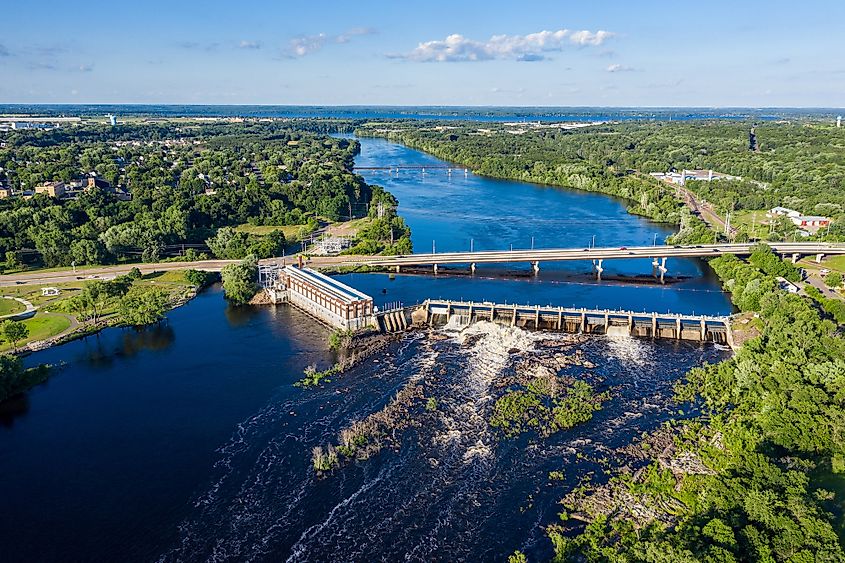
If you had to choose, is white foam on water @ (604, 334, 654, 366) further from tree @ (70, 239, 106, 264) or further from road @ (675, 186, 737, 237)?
tree @ (70, 239, 106, 264)

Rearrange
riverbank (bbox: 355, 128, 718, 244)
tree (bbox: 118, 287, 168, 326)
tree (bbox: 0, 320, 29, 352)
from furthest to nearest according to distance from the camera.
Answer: riverbank (bbox: 355, 128, 718, 244), tree (bbox: 118, 287, 168, 326), tree (bbox: 0, 320, 29, 352)

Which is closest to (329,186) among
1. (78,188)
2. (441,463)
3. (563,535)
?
(78,188)

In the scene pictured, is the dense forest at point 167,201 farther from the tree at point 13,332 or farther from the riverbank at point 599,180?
the riverbank at point 599,180

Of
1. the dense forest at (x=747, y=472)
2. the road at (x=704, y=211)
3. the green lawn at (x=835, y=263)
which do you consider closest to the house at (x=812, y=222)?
the road at (x=704, y=211)

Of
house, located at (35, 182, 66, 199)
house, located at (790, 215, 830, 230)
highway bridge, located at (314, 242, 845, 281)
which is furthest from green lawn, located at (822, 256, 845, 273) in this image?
house, located at (35, 182, 66, 199)

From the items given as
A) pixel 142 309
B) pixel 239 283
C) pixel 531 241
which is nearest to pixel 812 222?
pixel 531 241

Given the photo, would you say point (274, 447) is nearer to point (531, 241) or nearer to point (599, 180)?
point (531, 241)

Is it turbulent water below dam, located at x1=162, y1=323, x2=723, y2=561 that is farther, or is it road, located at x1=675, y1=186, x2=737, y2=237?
road, located at x1=675, y1=186, x2=737, y2=237
